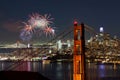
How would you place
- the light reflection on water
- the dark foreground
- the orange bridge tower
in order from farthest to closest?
1. the light reflection on water
2. the orange bridge tower
3. the dark foreground

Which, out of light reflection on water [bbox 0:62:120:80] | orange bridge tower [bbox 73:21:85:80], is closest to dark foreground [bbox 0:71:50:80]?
orange bridge tower [bbox 73:21:85:80]

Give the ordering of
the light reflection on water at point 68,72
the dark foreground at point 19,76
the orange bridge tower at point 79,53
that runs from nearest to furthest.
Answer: the dark foreground at point 19,76 → the orange bridge tower at point 79,53 → the light reflection on water at point 68,72

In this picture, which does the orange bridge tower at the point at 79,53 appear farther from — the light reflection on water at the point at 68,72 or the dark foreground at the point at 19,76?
the light reflection on water at the point at 68,72

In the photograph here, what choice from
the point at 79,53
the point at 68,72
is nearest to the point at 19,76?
the point at 79,53

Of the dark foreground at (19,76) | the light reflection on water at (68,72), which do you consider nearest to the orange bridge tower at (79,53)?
the dark foreground at (19,76)

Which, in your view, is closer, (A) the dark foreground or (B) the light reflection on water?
(A) the dark foreground

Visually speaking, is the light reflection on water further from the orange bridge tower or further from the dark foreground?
the dark foreground

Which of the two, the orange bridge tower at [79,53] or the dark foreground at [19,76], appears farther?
the orange bridge tower at [79,53]

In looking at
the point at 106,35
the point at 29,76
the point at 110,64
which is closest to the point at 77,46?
the point at 29,76
